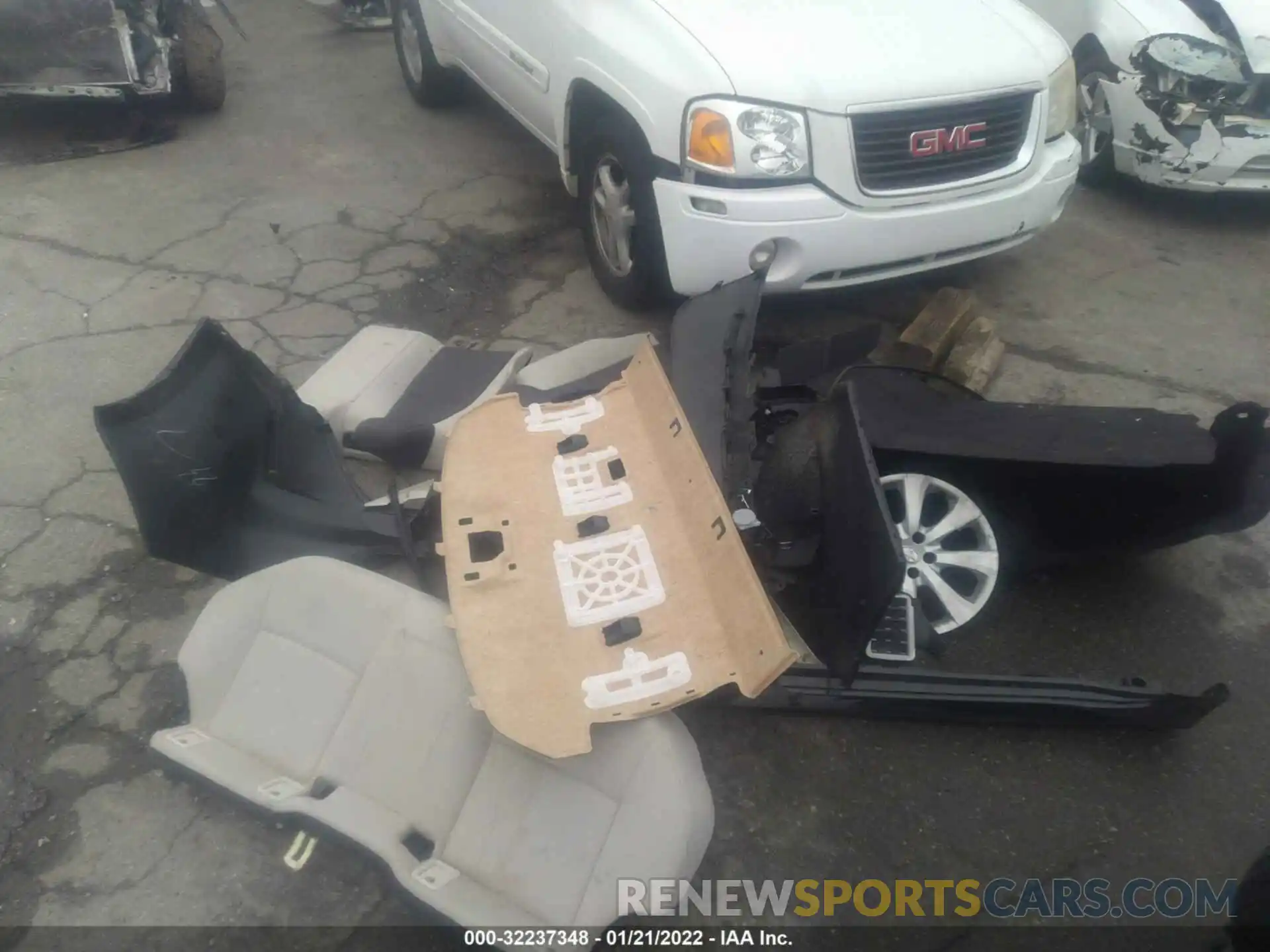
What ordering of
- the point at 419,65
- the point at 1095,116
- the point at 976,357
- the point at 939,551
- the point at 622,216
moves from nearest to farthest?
the point at 939,551 → the point at 976,357 → the point at 622,216 → the point at 1095,116 → the point at 419,65

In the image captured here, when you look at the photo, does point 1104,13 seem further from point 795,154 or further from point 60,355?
point 60,355

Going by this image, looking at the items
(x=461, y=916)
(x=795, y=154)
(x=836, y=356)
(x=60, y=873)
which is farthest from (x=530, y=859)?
(x=795, y=154)

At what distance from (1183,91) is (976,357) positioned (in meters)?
2.15

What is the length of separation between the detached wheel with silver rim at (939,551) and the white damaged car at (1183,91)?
2.83 meters

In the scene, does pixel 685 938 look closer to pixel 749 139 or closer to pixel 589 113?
pixel 749 139

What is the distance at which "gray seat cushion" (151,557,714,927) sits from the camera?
70.4 inches

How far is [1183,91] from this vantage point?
4.24 meters

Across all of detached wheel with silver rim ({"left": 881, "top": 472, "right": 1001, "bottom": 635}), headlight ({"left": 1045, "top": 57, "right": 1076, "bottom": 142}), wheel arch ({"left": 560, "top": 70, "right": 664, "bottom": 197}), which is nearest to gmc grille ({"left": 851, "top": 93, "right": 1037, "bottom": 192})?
headlight ({"left": 1045, "top": 57, "right": 1076, "bottom": 142})

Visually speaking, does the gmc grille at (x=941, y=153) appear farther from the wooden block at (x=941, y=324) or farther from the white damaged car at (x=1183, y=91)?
the white damaged car at (x=1183, y=91)

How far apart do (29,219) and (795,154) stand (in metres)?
4.12

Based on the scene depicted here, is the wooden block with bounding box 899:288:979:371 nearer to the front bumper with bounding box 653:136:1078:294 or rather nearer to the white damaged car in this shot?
the front bumper with bounding box 653:136:1078:294

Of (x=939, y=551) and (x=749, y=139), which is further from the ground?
(x=749, y=139)

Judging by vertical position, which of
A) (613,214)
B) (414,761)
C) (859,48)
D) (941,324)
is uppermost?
(859,48)

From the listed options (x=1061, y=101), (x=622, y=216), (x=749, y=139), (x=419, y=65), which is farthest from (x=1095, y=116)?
(x=419, y=65)
